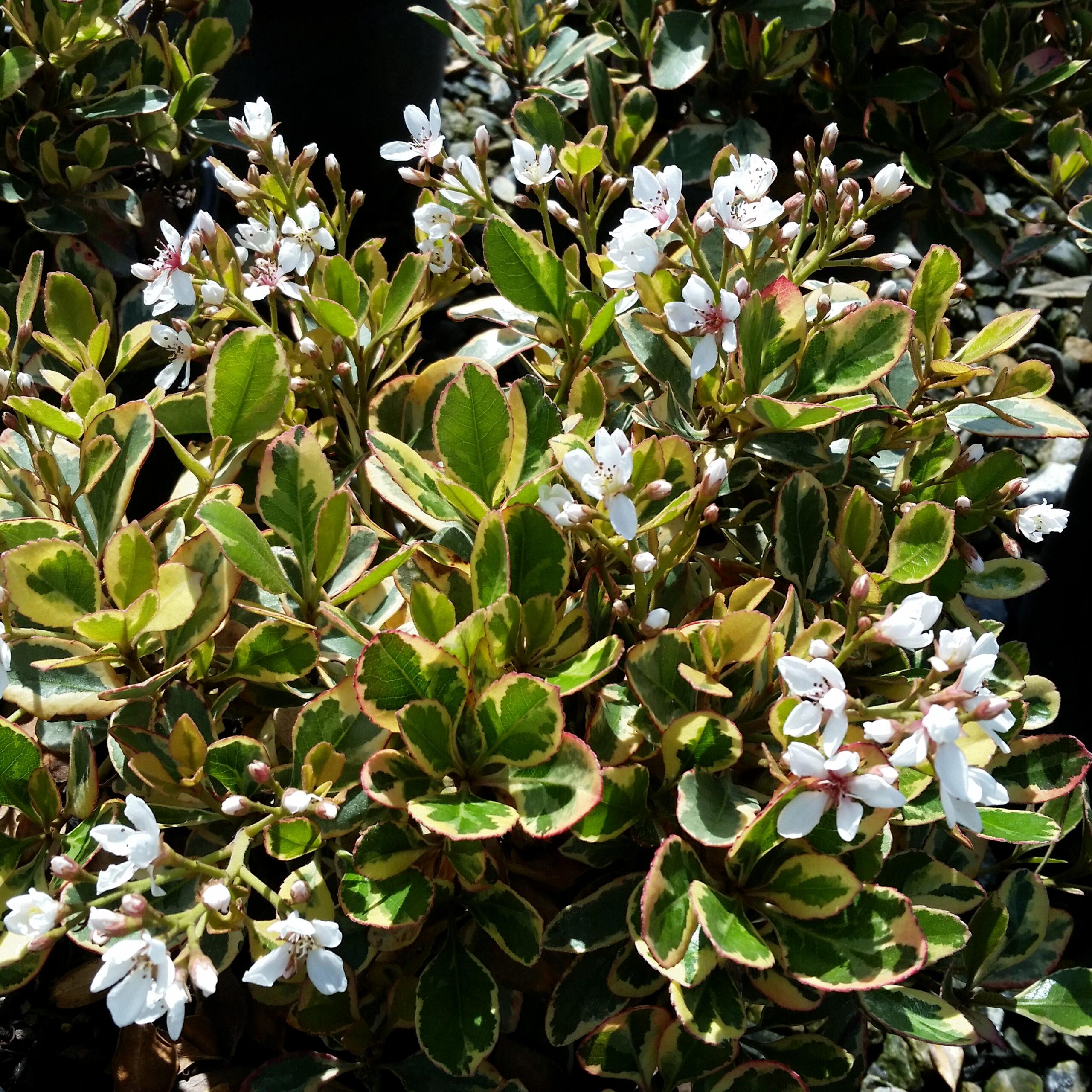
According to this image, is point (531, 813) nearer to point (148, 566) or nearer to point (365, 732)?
point (365, 732)

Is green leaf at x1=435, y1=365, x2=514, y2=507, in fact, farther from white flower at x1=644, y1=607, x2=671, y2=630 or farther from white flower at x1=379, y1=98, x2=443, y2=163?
white flower at x1=379, y1=98, x2=443, y2=163

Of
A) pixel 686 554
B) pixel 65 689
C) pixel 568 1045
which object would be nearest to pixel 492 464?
pixel 686 554

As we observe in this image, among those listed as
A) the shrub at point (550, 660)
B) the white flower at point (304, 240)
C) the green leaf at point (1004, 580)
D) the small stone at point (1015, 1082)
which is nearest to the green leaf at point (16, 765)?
the shrub at point (550, 660)

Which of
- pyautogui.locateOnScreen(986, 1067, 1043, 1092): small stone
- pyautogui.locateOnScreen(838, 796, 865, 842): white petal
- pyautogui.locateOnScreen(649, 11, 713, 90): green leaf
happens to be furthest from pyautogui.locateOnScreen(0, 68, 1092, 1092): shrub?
pyautogui.locateOnScreen(649, 11, 713, 90): green leaf

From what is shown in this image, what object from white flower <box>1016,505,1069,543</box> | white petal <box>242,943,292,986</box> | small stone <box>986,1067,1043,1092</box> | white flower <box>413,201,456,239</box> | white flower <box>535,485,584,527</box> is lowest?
small stone <box>986,1067,1043,1092</box>

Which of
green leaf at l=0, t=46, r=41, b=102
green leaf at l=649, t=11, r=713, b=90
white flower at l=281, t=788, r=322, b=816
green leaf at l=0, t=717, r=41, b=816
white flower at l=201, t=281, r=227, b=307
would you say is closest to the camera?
white flower at l=281, t=788, r=322, b=816

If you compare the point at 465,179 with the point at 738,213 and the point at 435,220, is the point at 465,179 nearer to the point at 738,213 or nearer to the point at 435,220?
the point at 435,220
